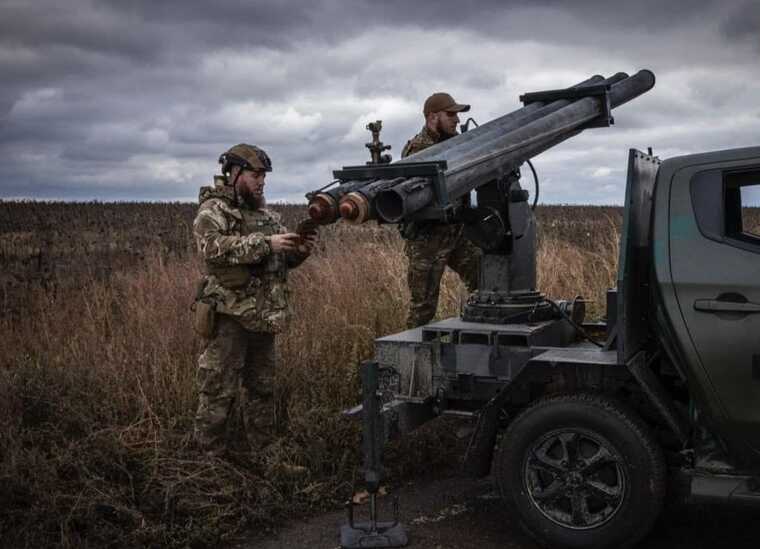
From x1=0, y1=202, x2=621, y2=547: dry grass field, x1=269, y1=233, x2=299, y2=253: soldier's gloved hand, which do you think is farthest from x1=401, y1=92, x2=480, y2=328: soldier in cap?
x1=269, y1=233, x2=299, y2=253: soldier's gloved hand

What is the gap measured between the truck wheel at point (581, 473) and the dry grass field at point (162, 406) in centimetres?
143

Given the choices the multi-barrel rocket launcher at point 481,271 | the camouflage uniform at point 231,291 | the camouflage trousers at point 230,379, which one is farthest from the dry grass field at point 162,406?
the multi-barrel rocket launcher at point 481,271

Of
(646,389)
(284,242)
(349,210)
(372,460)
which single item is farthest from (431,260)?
(349,210)

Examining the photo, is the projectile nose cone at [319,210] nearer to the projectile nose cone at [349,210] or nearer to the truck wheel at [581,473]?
the projectile nose cone at [349,210]

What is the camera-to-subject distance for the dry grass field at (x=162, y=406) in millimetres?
4660

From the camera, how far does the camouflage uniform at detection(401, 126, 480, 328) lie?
711 cm

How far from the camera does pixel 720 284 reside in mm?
3820

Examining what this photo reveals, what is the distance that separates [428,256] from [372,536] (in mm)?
3223

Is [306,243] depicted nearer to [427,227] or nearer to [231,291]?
[231,291]

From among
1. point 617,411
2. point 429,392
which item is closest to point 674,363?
point 617,411

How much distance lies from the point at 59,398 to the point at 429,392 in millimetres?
2970

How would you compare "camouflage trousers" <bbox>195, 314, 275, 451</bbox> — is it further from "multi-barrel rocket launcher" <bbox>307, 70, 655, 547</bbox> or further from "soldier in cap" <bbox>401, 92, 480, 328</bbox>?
"soldier in cap" <bbox>401, 92, 480, 328</bbox>

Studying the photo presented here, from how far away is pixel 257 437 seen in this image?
557 centimetres

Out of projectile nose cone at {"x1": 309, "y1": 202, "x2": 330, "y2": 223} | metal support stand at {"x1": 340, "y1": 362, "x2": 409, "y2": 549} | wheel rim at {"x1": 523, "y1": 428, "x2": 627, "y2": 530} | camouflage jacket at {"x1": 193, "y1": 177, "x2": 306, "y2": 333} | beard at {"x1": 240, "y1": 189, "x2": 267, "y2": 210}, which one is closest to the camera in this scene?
projectile nose cone at {"x1": 309, "y1": 202, "x2": 330, "y2": 223}
